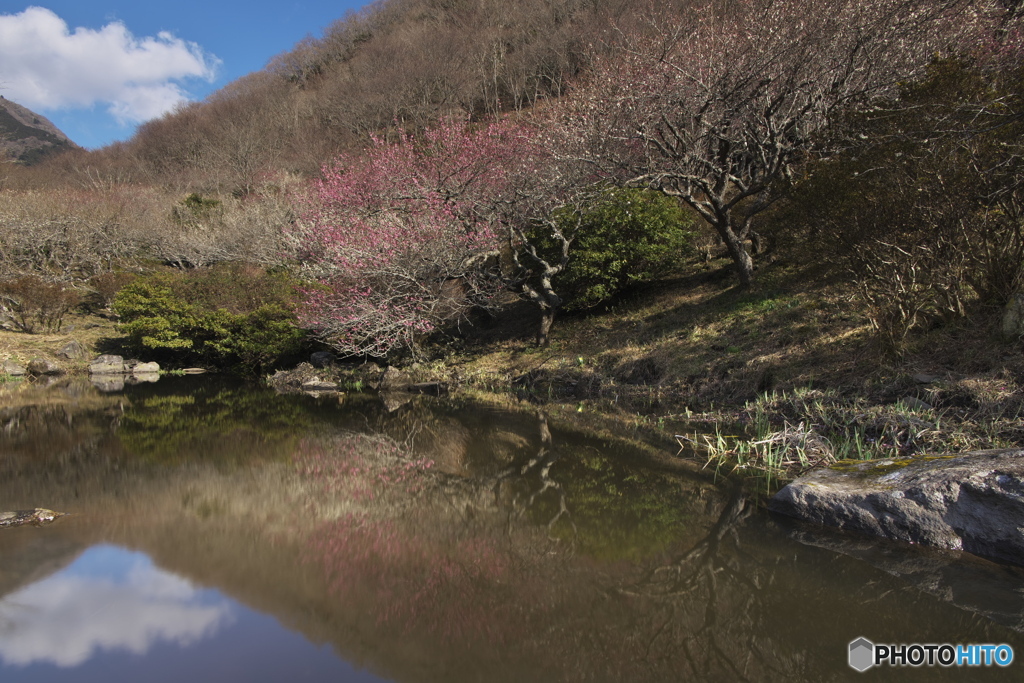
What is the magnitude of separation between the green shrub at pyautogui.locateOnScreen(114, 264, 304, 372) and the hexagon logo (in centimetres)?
1636

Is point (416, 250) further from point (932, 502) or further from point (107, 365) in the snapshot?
point (107, 365)

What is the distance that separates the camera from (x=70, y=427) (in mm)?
10000

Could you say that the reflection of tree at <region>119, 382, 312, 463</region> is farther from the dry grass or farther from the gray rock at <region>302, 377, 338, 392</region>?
the dry grass

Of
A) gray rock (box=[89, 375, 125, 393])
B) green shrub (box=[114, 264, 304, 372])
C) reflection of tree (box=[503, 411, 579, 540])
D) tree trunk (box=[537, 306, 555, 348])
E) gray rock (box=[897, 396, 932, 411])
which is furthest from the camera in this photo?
green shrub (box=[114, 264, 304, 372])

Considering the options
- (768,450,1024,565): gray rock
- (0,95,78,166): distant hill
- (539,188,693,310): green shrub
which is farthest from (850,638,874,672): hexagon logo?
(0,95,78,166): distant hill

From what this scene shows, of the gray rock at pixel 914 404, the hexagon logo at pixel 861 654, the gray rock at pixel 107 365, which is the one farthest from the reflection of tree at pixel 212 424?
the gray rock at pixel 914 404

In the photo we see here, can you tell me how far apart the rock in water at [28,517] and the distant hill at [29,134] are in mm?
65814

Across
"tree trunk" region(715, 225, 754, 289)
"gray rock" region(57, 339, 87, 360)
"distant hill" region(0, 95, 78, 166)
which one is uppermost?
"distant hill" region(0, 95, 78, 166)

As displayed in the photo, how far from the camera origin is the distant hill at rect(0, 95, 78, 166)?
58000 millimetres

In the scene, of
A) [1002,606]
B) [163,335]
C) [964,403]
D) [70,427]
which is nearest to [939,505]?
[1002,606]

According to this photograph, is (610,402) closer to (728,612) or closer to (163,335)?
(728,612)

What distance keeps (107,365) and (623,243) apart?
1667 cm

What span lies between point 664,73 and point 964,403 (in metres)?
9.04

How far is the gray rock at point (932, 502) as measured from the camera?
159 inches
